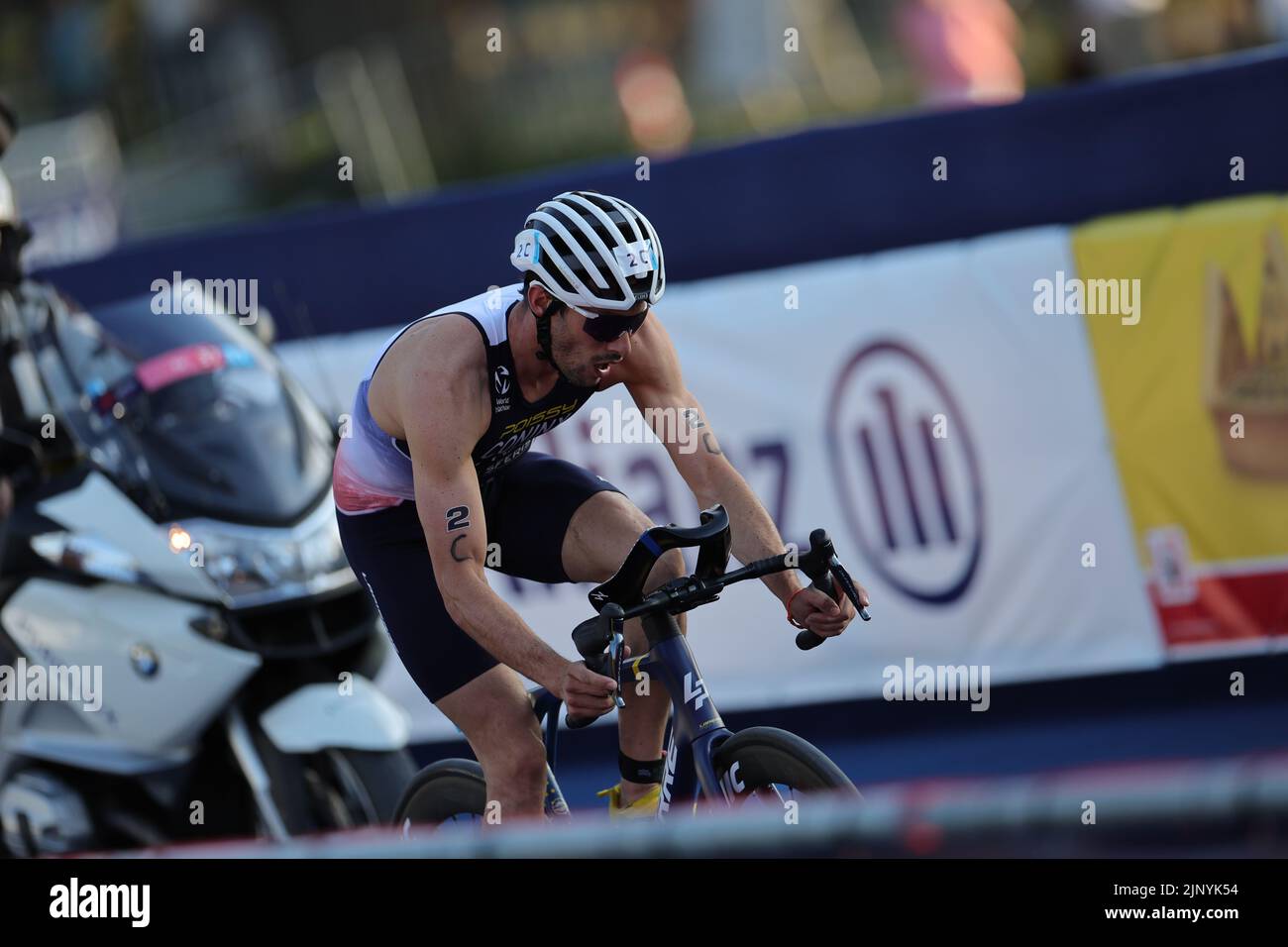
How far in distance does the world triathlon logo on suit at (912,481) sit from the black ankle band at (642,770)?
107 inches

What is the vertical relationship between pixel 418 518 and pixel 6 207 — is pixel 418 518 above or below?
below

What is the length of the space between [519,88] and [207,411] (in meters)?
8.75

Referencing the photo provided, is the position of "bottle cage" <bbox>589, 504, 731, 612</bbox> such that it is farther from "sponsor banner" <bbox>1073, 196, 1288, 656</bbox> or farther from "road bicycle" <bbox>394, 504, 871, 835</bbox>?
"sponsor banner" <bbox>1073, 196, 1288, 656</bbox>

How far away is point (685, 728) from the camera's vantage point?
4051 mm

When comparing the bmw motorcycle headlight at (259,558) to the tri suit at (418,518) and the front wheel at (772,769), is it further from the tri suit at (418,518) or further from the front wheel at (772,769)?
the front wheel at (772,769)

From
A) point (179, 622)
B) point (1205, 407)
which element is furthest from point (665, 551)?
point (1205, 407)

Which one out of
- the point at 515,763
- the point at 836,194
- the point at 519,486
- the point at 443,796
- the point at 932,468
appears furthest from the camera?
the point at 836,194

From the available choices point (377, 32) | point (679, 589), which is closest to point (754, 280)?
point (679, 589)

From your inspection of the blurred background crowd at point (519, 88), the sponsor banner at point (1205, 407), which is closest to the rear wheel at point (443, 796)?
the sponsor banner at point (1205, 407)

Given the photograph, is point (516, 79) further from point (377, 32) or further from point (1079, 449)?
point (1079, 449)

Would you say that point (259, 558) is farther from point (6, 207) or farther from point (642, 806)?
point (6, 207)

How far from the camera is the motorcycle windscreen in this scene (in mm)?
5164

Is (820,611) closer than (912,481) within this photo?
Yes
